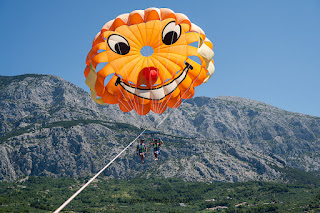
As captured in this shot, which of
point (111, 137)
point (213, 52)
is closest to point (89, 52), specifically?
point (213, 52)

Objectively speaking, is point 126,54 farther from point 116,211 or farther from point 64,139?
point 64,139

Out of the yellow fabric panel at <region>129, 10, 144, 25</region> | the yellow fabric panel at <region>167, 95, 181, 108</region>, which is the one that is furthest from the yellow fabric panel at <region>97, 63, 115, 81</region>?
the yellow fabric panel at <region>167, 95, 181, 108</region>

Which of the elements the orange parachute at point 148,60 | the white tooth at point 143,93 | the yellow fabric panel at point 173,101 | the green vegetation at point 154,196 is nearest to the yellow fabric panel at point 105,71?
the orange parachute at point 148,60

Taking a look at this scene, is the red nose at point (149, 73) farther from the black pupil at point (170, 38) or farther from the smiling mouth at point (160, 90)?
the black pupil at point (170, 38)

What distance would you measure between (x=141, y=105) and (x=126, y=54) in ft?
17.1

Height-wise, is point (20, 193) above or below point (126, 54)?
below

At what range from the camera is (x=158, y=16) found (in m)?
24.5

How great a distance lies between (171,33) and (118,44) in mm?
4583

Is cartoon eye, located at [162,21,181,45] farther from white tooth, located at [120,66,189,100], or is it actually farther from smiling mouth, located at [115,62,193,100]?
white tooth, located at [120,66,189,100]

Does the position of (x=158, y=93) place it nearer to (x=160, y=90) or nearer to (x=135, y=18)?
(x=160, y=90)

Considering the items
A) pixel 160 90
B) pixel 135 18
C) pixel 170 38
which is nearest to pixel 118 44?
pixel 135 18

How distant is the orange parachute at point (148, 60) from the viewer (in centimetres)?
2567

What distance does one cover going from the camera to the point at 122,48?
27.3m

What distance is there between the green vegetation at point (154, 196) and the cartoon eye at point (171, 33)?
114 m
